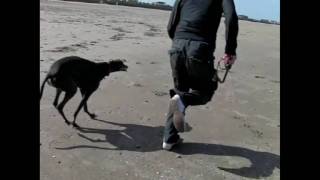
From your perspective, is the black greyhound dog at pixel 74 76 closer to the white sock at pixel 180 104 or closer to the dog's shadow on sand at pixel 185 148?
the dog's shadow on sand at pixel 185 148

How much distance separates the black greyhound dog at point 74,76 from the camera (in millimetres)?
5836

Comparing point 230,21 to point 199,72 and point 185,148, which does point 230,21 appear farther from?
point 185,148

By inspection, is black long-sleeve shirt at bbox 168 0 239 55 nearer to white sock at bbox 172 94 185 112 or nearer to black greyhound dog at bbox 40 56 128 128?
white sock at bbox 172 94 185 112

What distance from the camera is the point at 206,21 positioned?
499 cm

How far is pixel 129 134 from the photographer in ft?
19.2

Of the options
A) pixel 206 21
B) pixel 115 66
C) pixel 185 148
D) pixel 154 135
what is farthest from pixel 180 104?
pixel 115 66
